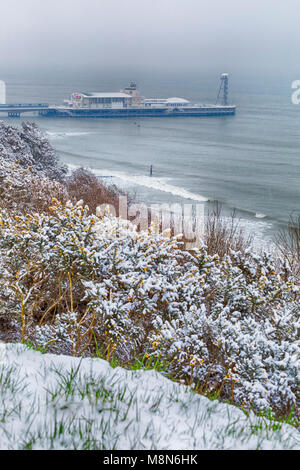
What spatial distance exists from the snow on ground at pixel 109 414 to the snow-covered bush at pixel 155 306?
1264 millimetres

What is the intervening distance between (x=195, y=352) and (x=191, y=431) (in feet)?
7.72

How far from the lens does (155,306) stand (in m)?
6.24

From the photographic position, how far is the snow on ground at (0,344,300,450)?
2.64 meters

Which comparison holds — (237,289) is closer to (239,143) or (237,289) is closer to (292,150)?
(292,150)

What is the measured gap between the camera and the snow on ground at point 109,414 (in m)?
2.64

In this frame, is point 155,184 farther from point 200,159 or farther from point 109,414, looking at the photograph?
point 109,414

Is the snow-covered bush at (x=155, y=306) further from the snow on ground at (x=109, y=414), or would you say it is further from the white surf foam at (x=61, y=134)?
the white surf foam at (x=61, y=134)

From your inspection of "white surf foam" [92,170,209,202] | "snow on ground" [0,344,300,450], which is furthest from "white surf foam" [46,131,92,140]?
"snow on ground" [0,344,300,450]

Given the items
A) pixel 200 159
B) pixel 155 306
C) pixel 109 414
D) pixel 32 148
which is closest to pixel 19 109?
pixel 200 159

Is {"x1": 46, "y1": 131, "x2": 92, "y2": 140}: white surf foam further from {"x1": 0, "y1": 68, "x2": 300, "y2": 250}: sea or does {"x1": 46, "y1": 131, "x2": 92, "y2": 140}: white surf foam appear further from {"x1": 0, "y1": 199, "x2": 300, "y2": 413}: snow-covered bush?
{"x1": 0, "y1": 199, "x2": 300, "y2": 413}: snow-covered bush

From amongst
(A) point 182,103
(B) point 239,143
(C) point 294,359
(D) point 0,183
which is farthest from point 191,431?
(A) point 182,103

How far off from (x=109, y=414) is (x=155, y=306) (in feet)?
11.1

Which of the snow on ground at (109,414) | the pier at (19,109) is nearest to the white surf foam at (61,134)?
the pier at (19,109)

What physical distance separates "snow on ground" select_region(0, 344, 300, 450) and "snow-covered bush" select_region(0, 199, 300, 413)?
4.15 feet
